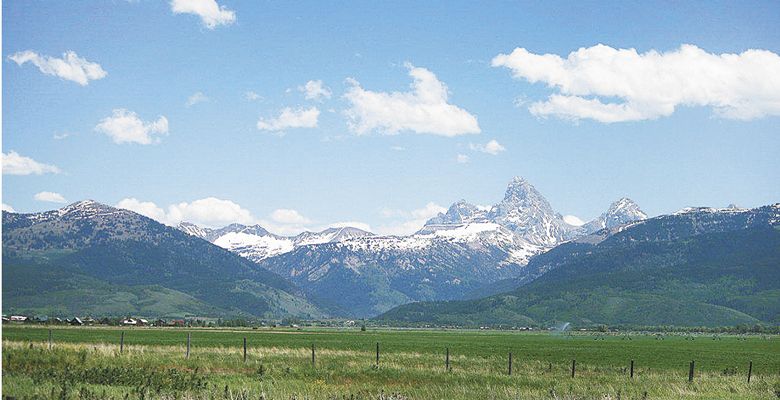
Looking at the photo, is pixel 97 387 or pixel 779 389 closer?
pixel 97 387

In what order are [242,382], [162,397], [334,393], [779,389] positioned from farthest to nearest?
[779,389] → [242,382] → [334,393] → [162,397]

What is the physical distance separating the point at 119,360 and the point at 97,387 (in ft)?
50.9

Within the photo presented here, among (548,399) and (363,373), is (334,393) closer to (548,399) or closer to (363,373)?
(548,399)

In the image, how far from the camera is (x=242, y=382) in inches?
1676

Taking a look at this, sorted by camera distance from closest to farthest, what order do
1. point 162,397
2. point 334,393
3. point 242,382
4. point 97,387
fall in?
point 162,397 → point 97,387 → point 334,393 → point 242,382

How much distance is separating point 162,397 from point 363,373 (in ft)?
75.0

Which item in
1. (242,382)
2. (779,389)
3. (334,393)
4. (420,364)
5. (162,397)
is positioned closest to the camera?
(162,397)

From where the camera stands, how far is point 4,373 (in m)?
35.2

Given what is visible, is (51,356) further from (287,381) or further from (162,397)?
(162,397)

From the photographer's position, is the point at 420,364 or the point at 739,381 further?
the point at 420,364

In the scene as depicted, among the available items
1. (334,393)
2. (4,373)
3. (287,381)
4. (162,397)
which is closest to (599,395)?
(334,393)

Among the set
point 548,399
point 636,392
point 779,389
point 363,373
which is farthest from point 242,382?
point 779,389

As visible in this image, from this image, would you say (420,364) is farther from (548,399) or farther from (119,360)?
(548,399)

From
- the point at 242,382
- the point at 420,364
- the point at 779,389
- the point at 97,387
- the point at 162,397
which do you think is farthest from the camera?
the point at 420,364
